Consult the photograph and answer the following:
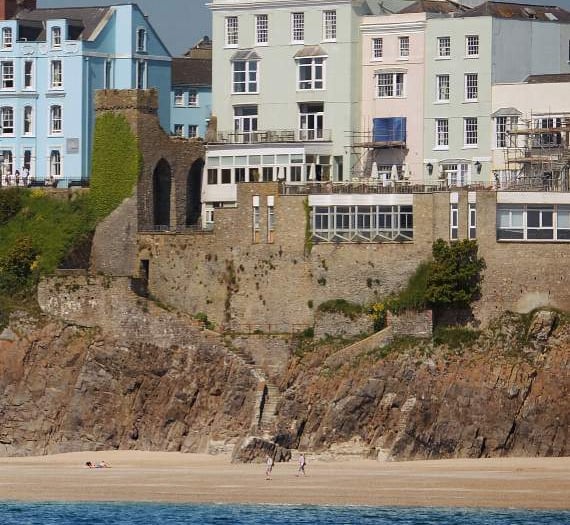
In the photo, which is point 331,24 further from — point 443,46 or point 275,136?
point 275,136

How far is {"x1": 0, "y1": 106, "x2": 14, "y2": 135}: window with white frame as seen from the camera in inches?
5408

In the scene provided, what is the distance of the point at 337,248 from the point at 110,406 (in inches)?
443

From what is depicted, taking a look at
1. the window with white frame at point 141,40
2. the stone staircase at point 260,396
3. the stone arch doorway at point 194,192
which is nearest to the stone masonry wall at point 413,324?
the stone staircase at point 260,396

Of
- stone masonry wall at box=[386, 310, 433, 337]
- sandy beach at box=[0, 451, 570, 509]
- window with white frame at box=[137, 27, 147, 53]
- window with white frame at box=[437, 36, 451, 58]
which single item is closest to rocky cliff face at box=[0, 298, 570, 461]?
stone masonry wall at box=[386, 310, 433, 337]

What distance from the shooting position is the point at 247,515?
10938 centimetres

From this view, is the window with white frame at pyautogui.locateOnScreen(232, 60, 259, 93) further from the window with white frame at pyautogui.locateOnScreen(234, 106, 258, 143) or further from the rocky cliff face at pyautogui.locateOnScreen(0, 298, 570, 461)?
the rocky cliff face at pyautogui.locateOnScreen(0, 298, 570, 461)

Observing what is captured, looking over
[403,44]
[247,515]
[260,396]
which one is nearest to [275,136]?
[403,44]

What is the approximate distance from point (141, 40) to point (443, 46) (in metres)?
15.2

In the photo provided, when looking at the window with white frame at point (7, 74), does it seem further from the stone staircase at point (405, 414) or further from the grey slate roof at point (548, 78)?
the stone staircase at point (405, 414)

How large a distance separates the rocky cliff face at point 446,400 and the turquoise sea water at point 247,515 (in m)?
10.7

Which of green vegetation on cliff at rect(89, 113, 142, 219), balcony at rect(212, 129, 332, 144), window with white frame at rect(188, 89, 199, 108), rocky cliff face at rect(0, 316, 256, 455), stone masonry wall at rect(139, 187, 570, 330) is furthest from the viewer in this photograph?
window with white frame at rect(188, 89, 199, 108)

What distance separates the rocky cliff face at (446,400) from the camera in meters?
120

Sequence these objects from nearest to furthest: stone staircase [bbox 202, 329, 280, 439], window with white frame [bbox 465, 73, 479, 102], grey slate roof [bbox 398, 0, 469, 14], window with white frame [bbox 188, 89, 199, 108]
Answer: stone staircase [bbox 202, 329, 280, 439]
window with white frame [bbox 465, 73, 479, 102]
grey slate roof [bbox 398, 0, 469, 14]
window with white frame [bbox 188, 89, 199, 108]

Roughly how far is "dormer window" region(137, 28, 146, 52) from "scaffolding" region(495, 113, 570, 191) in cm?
1882
